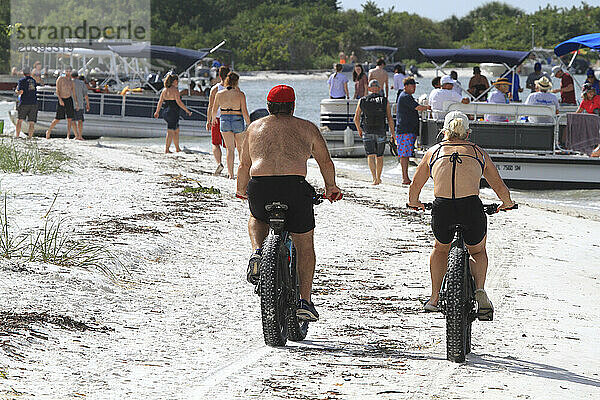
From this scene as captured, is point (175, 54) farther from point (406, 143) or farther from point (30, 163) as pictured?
point (30, 163)

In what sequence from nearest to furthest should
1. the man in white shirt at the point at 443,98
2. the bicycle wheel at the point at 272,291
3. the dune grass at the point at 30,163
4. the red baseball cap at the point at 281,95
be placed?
the bicycle wheel at the point at 272,291, the red baseball cap at the point at 281,95, the dune grass at the point at 30,163, the man in white shirt at the point at 443,98

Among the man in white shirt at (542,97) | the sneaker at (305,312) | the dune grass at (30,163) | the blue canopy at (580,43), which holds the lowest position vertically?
the sneaker at (305,312)

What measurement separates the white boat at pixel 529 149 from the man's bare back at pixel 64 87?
880 centimetres

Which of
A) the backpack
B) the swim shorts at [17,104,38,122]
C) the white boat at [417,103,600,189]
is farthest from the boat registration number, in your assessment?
the swim shorts at [17,104,38,122]

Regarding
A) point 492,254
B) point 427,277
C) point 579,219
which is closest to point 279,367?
point 427,277

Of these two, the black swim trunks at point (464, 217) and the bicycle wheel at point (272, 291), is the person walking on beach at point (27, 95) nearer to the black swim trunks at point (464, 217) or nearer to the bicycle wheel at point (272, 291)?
the bicycle wheel at point (272, 291)

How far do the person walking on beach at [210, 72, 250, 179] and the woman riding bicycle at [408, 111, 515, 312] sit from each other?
767 centimetres

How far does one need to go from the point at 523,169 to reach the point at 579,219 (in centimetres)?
242

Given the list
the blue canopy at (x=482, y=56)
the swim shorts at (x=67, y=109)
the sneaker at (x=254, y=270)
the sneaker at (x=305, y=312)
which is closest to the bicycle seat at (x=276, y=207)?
the sneaker at (x=254, y=270)

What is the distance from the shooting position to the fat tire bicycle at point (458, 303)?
18.1 ft

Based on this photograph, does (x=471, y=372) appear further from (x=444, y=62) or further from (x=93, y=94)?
(x=93, y=94)

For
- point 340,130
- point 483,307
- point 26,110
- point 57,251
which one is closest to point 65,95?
point 26,110

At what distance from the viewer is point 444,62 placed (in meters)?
18.4

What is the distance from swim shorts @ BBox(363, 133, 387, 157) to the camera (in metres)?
14.9
